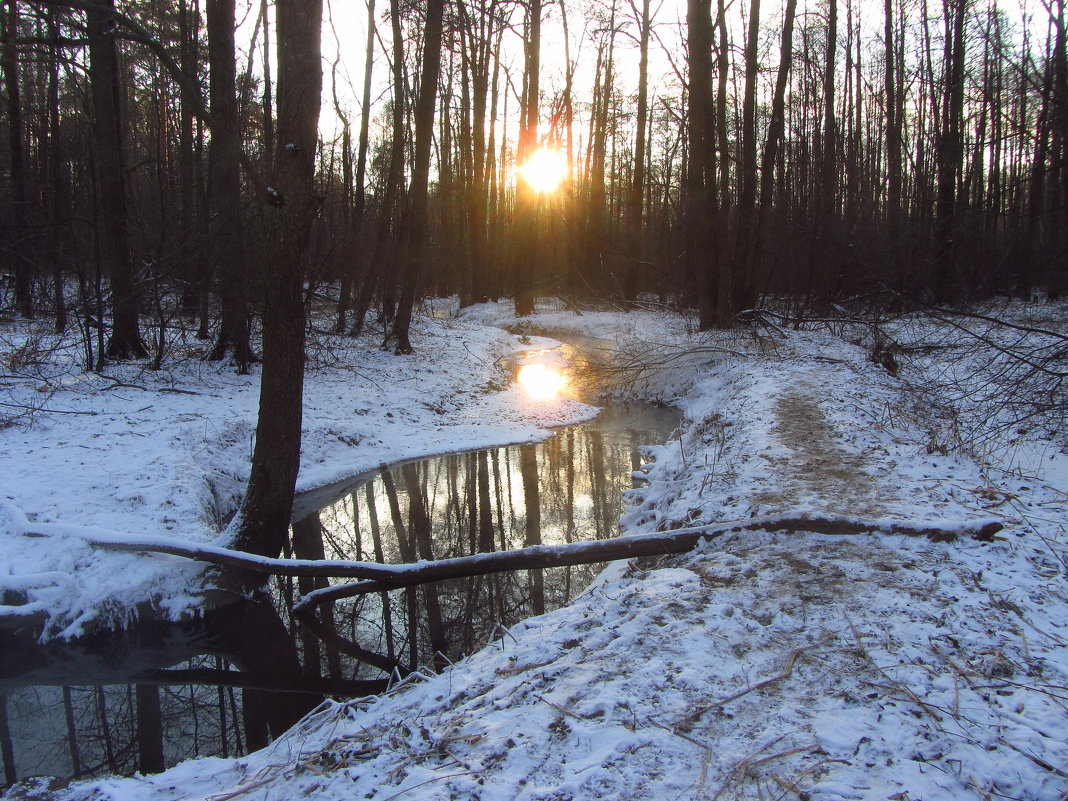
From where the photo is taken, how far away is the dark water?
405 cm

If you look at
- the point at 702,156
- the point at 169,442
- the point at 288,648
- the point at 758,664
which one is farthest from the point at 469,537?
the point at 702,156

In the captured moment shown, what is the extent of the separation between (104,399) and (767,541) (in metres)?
8.64

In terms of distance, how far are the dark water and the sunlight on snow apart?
6.47 meters

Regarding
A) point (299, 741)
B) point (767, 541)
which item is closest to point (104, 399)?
point (299, 741)

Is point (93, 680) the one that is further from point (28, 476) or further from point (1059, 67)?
point (1059, 67)

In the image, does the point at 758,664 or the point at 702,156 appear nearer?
the point at 758,664

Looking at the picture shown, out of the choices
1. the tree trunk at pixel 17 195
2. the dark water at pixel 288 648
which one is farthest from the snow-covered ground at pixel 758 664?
the tree trunk at pixel 17 195

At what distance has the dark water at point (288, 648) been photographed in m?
4.05

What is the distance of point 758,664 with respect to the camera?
316 centimetres

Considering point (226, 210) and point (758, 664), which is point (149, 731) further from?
point (226, 210)

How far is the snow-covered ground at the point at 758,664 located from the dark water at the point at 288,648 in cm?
65

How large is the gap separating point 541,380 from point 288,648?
38.7 feet

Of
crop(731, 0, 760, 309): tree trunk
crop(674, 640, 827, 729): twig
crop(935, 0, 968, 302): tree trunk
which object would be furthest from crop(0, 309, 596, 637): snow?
crop(935, 0, 968, 302): tree trunk

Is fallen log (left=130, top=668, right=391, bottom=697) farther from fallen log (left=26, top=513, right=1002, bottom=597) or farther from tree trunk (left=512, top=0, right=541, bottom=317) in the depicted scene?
tree trunk (left=512, top=0, right=541, bottom=317)
